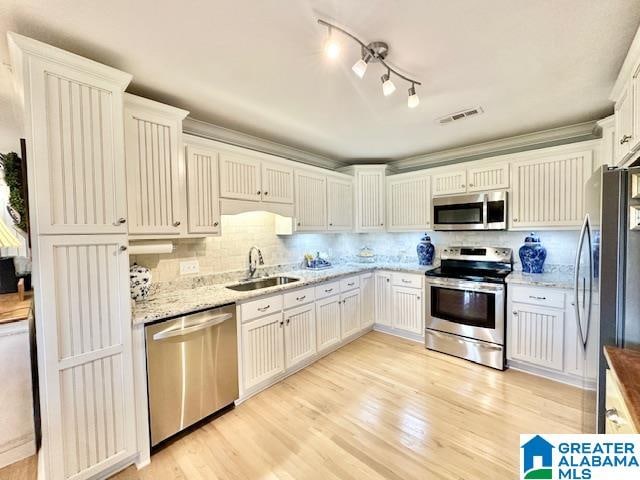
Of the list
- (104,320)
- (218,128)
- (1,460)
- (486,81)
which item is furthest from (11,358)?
(486,81)

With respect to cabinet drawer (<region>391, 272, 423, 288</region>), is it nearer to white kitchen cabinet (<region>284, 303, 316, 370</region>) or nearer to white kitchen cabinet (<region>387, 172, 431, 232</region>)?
white kitchen cabinet (<region>387, 172, 431, 232</region>)

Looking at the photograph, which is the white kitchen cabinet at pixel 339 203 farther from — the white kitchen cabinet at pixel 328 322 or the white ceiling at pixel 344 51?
the white ceiling at pixel 344 51

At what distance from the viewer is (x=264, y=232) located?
324cm

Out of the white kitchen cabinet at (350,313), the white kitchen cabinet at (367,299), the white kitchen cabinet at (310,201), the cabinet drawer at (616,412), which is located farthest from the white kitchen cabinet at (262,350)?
the cabinet drawer at (616,412)

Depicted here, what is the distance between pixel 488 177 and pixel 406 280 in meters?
1.52

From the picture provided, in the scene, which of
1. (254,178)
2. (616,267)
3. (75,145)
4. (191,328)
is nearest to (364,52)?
(254,178)

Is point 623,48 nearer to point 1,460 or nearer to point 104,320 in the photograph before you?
point 104,320

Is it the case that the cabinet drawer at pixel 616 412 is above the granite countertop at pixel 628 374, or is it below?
below

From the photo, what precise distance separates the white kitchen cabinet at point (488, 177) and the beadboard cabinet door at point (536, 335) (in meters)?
1.30

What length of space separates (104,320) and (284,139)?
237 centimetres

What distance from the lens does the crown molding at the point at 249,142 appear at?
255cm

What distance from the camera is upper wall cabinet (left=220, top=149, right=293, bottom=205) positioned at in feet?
8.15

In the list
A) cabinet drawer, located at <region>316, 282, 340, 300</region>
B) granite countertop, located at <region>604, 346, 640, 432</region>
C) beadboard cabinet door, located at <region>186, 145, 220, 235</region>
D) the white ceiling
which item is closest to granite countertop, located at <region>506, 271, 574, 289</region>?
granite countertop, located at <region>604, 346, 640, 432</region>

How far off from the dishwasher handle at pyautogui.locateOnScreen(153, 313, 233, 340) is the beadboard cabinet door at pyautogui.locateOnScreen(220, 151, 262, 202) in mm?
1058
